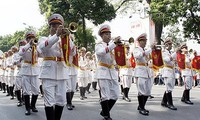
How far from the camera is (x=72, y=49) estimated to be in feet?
19.2

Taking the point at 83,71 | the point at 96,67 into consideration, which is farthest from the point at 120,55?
the point at 83,71

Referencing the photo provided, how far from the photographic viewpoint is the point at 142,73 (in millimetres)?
8148

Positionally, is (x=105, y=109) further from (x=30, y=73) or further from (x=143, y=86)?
(x=30, y=73)

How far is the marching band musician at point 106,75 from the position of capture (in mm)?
7027

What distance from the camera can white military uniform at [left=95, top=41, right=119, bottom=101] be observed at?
7016mm

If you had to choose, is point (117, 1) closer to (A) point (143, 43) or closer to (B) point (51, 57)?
(A) point (143, 43)

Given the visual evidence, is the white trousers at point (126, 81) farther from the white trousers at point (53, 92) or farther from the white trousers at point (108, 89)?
the white trousers at point (53, 92)

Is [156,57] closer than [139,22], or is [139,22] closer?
[156,57]

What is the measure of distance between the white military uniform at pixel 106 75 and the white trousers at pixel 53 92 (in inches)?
62.2

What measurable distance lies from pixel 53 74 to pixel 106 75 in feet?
5.98

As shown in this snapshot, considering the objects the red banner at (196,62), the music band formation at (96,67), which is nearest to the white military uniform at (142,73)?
the music band formation at (96,67)

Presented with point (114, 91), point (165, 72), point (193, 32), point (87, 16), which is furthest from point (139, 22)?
point (114, 91)

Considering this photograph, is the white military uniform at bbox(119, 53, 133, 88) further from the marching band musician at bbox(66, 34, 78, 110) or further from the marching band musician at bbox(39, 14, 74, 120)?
the marching band musician at bbox(39, 14, 74, 120)

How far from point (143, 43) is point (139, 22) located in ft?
78.3
